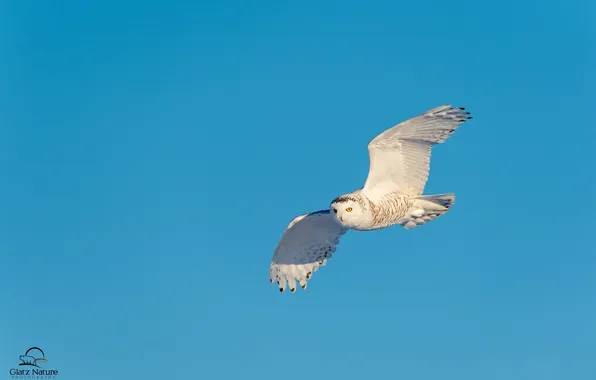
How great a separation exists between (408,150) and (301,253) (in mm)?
4490

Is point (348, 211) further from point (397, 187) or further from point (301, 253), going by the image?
point (301, 253)

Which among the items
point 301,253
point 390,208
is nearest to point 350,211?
point 390,208

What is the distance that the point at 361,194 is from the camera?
20656 mm

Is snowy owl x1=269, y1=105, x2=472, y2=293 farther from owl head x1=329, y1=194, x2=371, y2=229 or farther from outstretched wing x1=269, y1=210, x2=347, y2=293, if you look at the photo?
outstretched wing x1=269, y1=210, x2=347, y2=293

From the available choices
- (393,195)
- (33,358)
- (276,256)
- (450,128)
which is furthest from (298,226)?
(33,358)

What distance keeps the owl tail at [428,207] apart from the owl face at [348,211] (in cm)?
190

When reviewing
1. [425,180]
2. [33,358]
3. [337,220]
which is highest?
[33,358]

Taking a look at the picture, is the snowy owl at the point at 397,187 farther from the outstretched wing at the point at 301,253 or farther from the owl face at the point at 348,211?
the outstretched wing at the point at 301,253

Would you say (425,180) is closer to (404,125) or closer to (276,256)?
(404,125)

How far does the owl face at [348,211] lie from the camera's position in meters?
19.9

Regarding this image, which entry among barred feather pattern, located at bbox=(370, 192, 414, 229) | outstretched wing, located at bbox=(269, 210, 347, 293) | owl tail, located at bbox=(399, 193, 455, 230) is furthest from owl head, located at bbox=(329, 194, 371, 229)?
outstretched wing, located at bbox=(269, 210, 347, 293)

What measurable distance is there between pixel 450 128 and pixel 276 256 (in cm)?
596

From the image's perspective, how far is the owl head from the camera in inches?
784

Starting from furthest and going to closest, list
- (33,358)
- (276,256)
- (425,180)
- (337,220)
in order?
(33,358)
(276,256)
(425,180)
(337,220)
